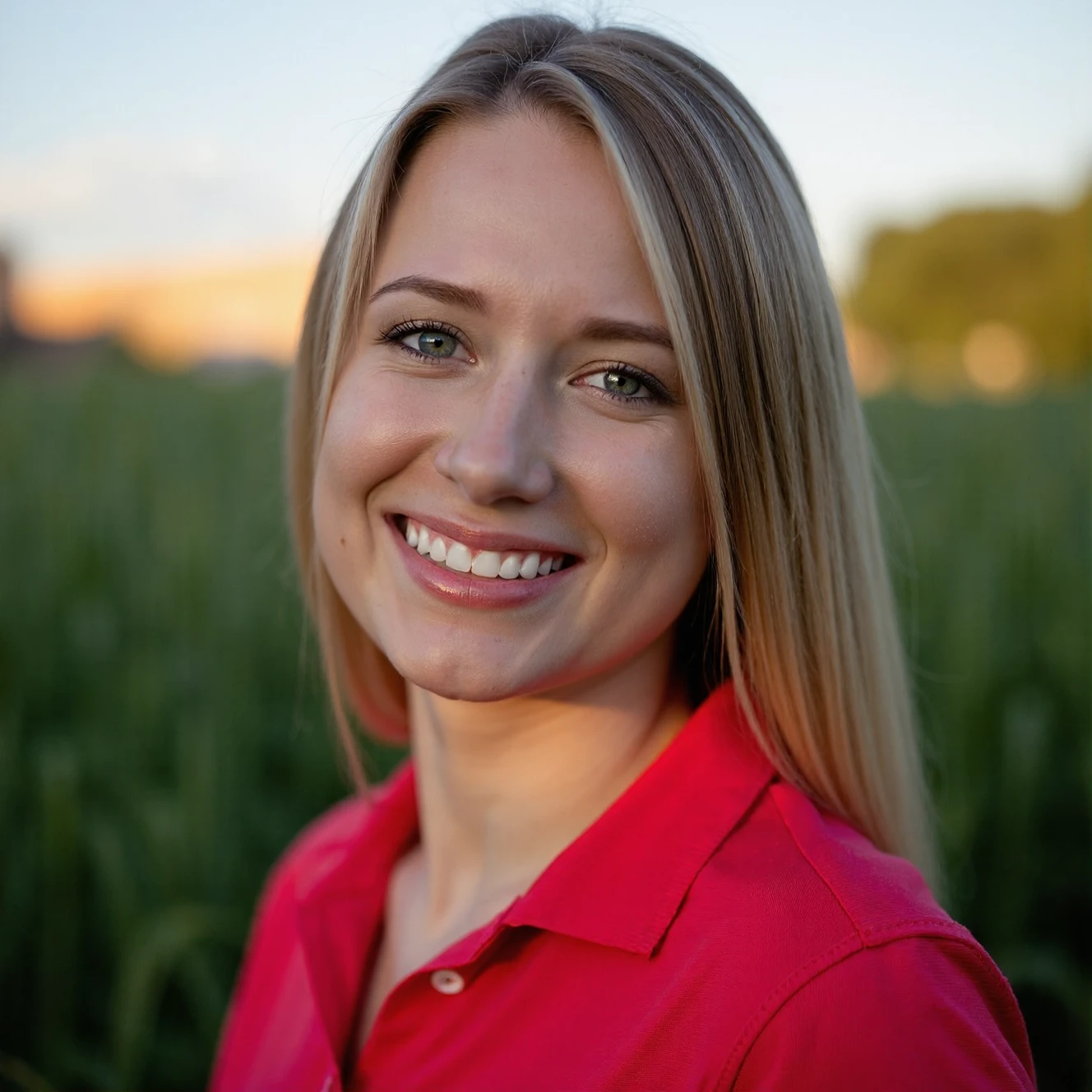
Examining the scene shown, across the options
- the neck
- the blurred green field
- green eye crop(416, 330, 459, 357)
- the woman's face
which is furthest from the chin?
the blurred green field

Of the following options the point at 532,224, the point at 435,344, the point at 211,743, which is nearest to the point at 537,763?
the point at 435,344

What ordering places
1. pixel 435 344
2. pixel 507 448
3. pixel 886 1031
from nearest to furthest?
1. pixel 886 1031
2. pixel 507 448
3. pixel 435 344

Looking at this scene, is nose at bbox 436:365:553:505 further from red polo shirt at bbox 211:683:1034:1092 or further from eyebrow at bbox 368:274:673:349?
red polo shirt at bbox 211:683:1034:1092

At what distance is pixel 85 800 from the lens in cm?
269

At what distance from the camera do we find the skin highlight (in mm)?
1176

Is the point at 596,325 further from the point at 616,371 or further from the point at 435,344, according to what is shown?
the point at 435,344

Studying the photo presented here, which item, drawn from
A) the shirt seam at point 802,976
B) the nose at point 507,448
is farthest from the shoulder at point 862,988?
the nose at point 507,448

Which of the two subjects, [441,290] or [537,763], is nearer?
[441,290]

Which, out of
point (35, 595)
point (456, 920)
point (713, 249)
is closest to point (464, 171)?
point (713, 249)

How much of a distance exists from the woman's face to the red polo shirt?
0.69 feet

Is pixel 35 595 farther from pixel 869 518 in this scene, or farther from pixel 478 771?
pixel 869 518

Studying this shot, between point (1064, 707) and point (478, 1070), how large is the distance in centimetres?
246

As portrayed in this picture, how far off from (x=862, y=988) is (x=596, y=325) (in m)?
0.70

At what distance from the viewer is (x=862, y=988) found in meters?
0.91
